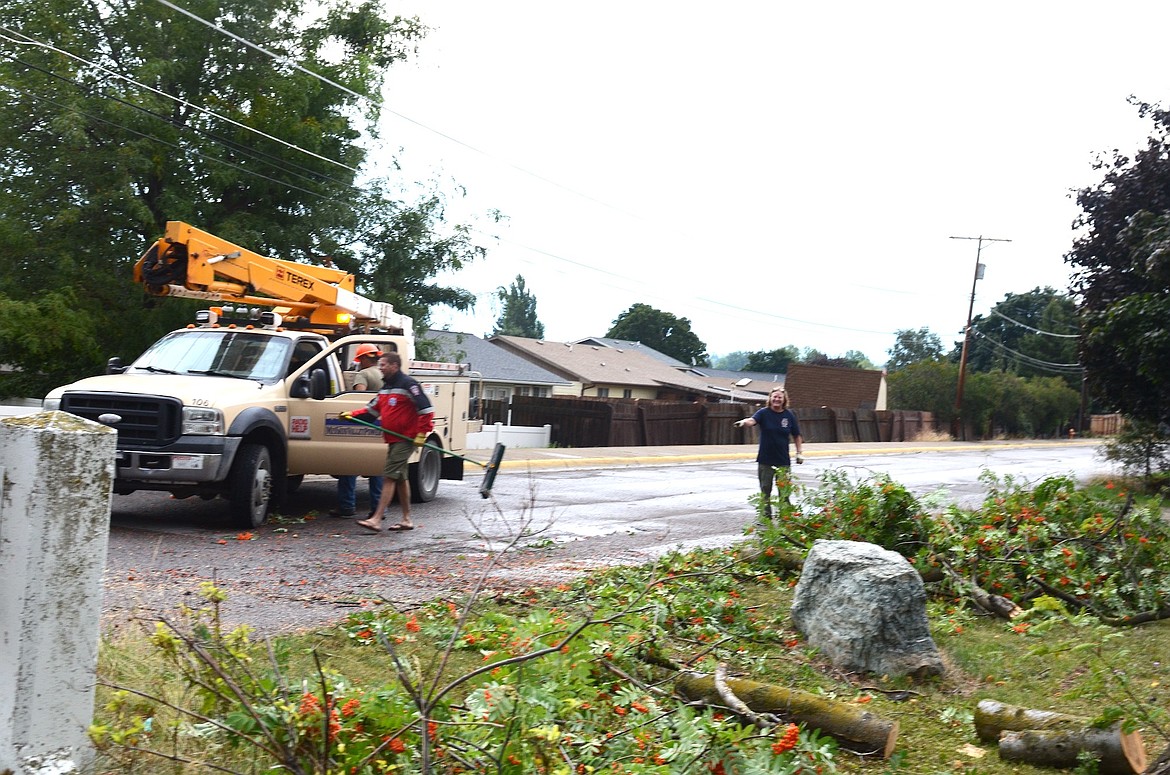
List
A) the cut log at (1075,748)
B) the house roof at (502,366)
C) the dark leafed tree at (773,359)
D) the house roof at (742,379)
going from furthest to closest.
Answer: the dark leafed tree at (773,359)
the house roof at (742,379)
the house roof at (502,366)
the cut log at (1075,748)

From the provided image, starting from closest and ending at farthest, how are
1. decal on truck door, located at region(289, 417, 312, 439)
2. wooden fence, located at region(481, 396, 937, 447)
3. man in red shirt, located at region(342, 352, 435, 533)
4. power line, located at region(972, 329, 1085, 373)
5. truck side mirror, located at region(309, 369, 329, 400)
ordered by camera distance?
1. man in red shirt, located at region(342, 352, 435, 533)
2. truck side mirror, located at region(309, 369, 329, 400)
3. decal on truck door, located at region(289, 417, 312, 439)
4. wooden fence, located at region(481, 396, 937, 447)
5. power line, located at region(972, 329, 1085, 373)

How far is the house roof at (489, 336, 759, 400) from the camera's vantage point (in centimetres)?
5941

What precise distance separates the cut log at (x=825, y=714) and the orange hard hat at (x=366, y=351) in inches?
344

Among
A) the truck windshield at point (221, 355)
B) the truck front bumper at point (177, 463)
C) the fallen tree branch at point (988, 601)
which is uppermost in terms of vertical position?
the truck windshield at point (221, 355)

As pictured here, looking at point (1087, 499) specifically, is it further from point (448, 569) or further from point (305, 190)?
point (305, 190)

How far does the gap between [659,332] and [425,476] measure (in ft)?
283

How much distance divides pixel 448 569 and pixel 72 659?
222 inches

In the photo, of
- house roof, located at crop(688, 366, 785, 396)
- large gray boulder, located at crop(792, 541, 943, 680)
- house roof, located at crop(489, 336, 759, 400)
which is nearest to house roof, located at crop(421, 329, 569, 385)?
house roof, located at crop(489, 336, 759, 400)

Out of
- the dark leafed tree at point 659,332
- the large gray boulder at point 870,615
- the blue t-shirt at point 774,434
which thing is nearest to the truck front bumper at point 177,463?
the blue t-shirt at point 774,434

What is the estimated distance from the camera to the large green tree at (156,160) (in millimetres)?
20234

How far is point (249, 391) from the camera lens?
11469mm

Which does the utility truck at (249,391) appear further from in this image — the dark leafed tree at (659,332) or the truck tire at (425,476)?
the dark leafed tree at (659,332)

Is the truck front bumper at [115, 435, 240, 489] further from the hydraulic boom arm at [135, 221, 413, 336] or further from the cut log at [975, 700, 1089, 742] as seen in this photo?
the cut log at [975, 700, 1089, 742]

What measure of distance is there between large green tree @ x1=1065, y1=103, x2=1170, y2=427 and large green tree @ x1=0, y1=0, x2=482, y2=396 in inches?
550
